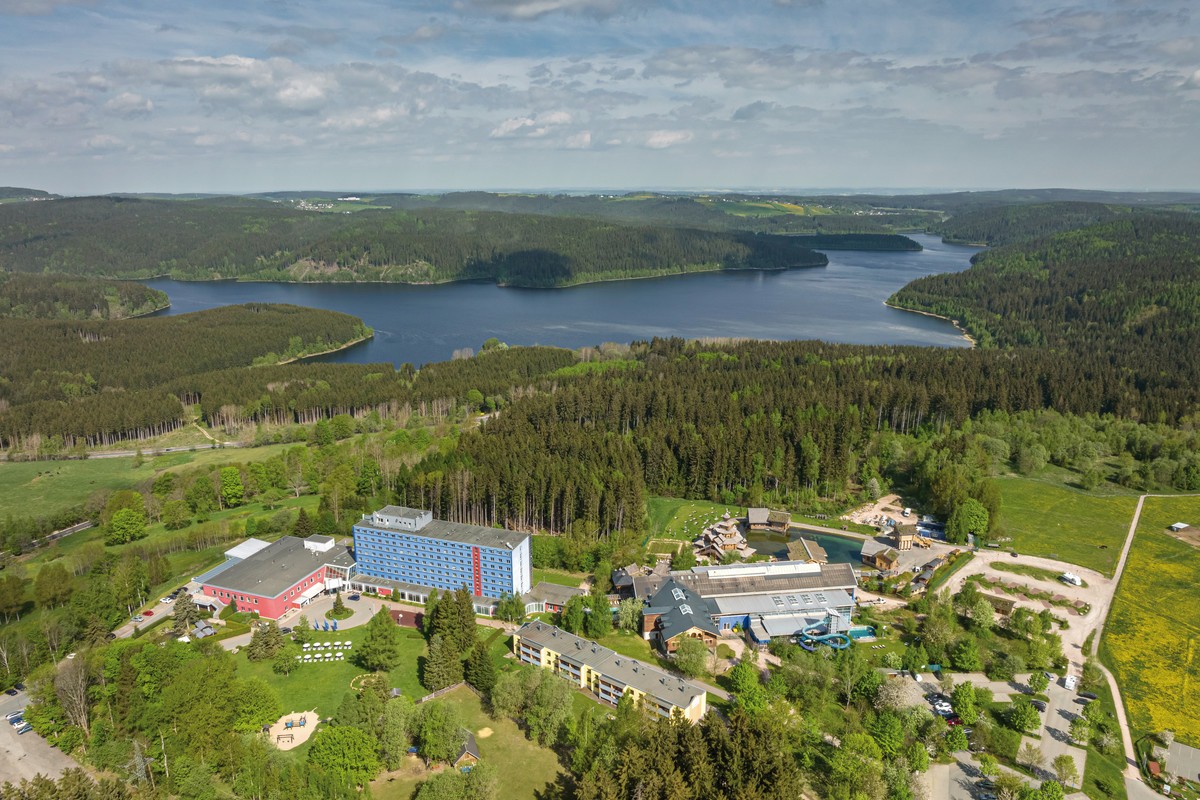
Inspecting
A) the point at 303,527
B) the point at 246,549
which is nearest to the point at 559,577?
the point at 303,527

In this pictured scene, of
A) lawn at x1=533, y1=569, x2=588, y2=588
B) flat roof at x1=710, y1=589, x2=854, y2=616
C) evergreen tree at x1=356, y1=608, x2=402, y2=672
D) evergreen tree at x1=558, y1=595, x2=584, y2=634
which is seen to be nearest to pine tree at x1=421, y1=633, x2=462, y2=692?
evergreen tree at x1=356, y1=608, x2=402, y2=672

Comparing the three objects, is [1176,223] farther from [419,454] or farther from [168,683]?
[168,683]

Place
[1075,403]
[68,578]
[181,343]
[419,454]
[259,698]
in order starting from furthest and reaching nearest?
[181,343] < [1075,403] < [419,454] < [68,578] < [259,698]

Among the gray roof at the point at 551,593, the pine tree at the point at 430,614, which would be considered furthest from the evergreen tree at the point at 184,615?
the gray roof at the point at 551,593

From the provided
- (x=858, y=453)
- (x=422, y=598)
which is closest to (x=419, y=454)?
(x=422, y=598)

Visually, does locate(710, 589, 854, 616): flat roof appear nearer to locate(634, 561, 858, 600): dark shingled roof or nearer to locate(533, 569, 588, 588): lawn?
locate(634, 561, 858, 600): dark shingled roof

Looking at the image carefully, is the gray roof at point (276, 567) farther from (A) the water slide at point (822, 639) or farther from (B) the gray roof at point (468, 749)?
(A) the water slide at point (822, 639)
